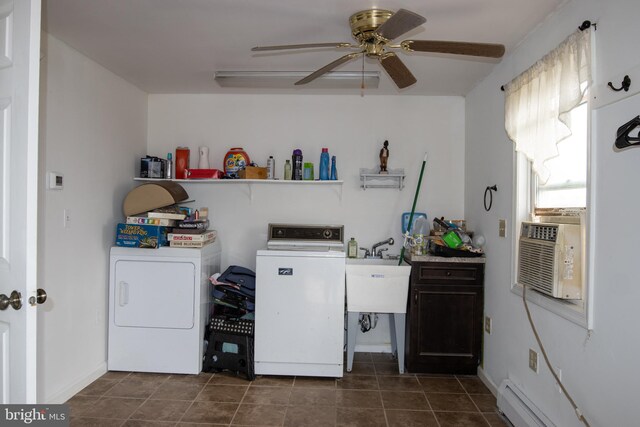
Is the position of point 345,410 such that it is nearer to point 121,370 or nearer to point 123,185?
point 121,370

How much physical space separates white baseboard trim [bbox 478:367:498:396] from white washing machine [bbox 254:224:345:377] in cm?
107

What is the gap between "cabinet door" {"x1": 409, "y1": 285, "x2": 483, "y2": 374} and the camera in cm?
312

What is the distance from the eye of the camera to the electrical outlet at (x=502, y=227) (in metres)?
2.77

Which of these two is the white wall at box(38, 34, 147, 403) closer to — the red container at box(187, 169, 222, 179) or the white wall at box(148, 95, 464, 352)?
the red container at box(187, 169, 222, 179)

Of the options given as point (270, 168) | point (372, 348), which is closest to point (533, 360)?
point (372, 348)

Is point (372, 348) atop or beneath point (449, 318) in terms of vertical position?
beneath

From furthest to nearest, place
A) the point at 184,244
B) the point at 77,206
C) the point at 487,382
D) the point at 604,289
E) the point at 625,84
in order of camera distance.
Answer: the point at 184,244
the point at 487,382
the point at 77,206
the point at 604,289
the point at 625,84

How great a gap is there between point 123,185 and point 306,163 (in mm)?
1559

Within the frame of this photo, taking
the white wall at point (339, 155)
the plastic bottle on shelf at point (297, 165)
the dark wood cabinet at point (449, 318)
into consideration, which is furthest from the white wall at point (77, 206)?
the dark wood cabinet at point (449, 318)

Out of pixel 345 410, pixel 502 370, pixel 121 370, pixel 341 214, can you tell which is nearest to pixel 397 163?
pixel 341 214

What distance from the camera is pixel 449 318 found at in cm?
A: 312

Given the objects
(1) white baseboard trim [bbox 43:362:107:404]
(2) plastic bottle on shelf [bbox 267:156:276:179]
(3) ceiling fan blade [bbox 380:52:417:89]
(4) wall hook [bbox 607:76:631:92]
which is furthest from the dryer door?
(4) wall hook [bbox 607:76:631:92]

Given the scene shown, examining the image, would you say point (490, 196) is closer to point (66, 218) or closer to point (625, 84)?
point (625, 84)

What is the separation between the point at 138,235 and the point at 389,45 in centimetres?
232
